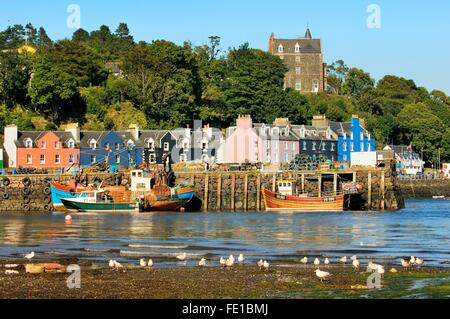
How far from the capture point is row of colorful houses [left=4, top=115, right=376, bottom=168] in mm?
96938

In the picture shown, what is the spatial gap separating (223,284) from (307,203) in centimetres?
4884

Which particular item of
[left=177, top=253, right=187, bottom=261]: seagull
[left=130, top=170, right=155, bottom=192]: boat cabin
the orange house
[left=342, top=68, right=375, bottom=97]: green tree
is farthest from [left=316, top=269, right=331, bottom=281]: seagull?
[left=342, top=68, right=375, bottom=97]: green tree

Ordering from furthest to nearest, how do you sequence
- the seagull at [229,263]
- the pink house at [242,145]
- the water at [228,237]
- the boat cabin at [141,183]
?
the pink house at [242,145]
the boat cabin at [141,183]
the water at [228,237]
the seagull at [229,263]

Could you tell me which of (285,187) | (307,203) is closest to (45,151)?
(285,187)

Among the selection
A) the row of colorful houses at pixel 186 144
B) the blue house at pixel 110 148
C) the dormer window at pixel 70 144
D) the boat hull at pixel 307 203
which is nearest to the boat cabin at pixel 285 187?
the boat hull at pixel 307 203

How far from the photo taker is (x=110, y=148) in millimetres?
98500

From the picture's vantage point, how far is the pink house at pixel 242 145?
105 meters

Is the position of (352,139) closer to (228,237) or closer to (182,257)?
(228,237)

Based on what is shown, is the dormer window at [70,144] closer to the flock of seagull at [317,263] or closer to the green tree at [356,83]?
the flock of seagull at [317,263]

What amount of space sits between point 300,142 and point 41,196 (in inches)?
1493

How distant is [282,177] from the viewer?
81.4 m

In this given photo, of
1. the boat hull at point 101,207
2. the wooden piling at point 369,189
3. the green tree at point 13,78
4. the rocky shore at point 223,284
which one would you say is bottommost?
the rocky shore at point 223,284

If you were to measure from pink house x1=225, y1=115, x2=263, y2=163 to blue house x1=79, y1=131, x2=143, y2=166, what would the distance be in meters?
11.0

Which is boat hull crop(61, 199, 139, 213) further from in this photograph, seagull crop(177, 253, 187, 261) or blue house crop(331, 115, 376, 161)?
blue house crop(331, 115, 376, 161)
